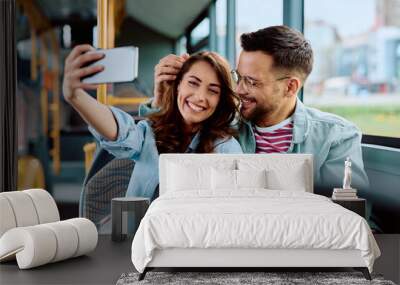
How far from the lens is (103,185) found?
6797 millimetres

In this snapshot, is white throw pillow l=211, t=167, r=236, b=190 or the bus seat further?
the bus seat

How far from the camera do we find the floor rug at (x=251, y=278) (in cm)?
467

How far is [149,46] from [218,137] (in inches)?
43.4

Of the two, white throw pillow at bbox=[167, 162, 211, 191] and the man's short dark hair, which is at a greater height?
the man's short dark hair

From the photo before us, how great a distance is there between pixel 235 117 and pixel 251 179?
83 centimetres

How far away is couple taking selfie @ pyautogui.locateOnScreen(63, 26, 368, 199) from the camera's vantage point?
666 centimetres

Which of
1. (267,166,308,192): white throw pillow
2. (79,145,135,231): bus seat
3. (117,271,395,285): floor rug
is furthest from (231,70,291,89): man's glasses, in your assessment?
(117,271,395,285): floor rug

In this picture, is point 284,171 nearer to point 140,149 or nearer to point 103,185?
point 140,149

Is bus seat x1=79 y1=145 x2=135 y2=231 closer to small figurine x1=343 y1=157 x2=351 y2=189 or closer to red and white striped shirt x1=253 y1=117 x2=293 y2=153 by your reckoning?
red and white striped shirt x1=253 y1=117 x2=293 y2=153

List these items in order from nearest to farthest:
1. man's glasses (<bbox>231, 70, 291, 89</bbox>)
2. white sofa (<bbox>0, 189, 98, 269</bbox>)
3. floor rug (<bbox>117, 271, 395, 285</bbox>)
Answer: floor rug (<bbox>117, 271, 395, 285</bbox>) → white sofa (<bbox>0, 189, 98, 269</bbox>) → man's glasses (<bbox>231, 70, 291, 89</bbox>)

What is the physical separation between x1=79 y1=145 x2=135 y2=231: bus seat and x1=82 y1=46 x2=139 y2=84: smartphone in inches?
25.9

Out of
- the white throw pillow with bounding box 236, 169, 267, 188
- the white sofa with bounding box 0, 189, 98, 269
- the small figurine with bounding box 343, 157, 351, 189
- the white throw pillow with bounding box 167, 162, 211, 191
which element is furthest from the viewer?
the small figurine with bounding box 343, 157, 351, 189

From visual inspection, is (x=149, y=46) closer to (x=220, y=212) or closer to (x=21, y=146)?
(x=21, y=146)

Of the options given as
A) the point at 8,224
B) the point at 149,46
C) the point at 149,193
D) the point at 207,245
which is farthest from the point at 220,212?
the point at 149,46
